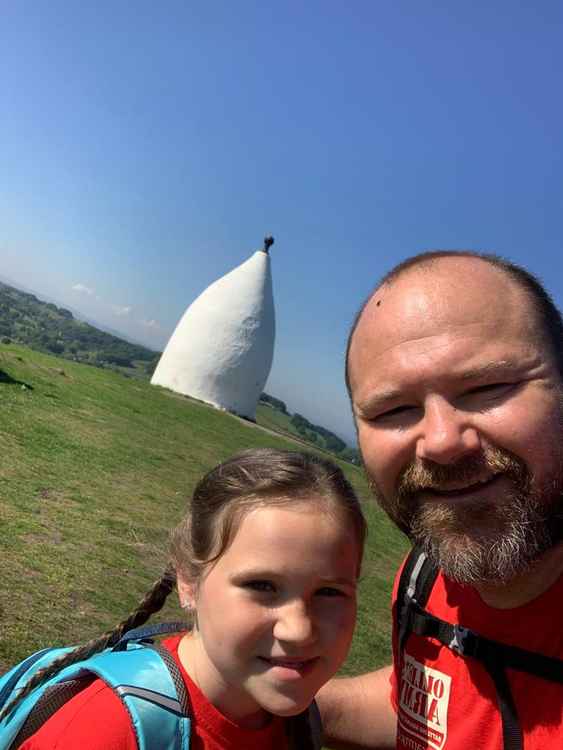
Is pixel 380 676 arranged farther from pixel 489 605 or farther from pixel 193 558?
pixel 193 558

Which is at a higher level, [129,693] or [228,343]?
[228,343]

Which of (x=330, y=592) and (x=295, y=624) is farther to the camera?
(x=330, y=592)

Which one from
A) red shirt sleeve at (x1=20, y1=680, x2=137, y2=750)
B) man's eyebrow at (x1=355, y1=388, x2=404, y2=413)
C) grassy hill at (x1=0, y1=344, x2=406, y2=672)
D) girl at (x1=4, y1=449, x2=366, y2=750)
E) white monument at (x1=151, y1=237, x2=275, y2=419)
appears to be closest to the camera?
red shirt sleeve at (x1=20, y1=680, x2=137, y2=750)

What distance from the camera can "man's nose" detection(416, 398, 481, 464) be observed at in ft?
4.86

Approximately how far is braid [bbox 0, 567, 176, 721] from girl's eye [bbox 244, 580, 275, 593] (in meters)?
0.42

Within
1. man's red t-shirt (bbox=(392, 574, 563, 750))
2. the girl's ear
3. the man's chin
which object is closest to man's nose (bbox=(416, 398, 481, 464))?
the man's chin

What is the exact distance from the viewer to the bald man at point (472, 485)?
1438 mm

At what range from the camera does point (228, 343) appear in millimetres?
22297

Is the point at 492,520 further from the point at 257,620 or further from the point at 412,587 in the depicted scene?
the point at 257,620

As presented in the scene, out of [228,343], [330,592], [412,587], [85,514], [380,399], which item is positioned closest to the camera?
[330,592]

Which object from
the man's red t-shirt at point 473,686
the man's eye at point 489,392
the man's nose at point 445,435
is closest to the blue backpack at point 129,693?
the man's red t-shirt at point 473,686

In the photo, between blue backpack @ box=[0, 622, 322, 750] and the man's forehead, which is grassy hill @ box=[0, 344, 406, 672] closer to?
blue backpack @ box=[0, 622, 322, 750]

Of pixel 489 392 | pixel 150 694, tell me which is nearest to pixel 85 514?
pixel 150 694

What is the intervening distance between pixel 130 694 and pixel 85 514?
4148 millimetres
